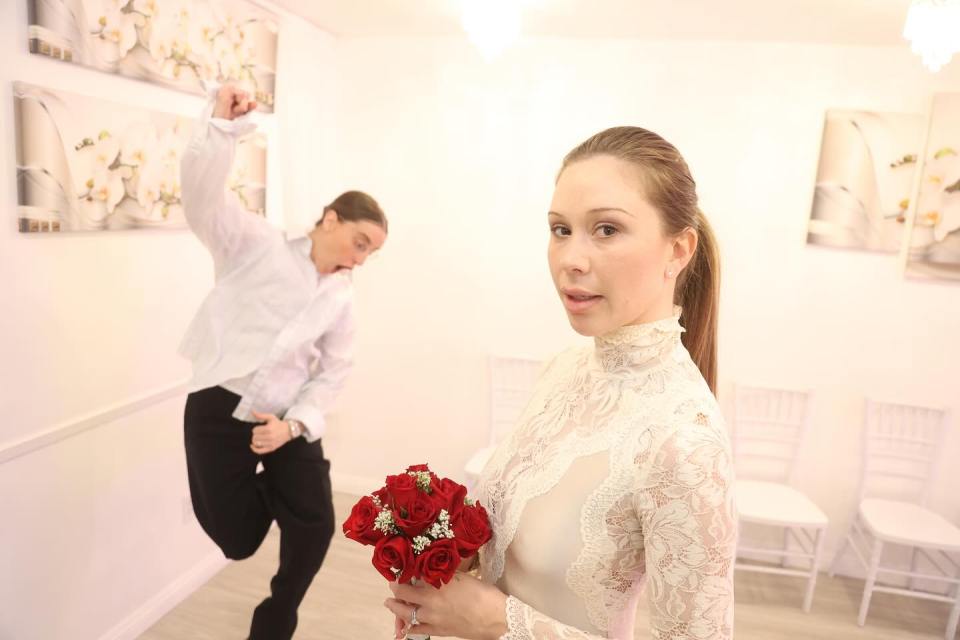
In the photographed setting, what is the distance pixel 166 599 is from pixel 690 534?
2.63 m

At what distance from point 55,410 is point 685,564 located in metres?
2.09

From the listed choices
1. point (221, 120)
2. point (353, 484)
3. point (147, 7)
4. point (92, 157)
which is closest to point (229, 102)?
point (221, 120)

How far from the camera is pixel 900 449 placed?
3.42m

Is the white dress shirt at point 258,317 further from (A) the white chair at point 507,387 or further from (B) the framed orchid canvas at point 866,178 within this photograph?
(B) the framed orchid canvas at point 866,178

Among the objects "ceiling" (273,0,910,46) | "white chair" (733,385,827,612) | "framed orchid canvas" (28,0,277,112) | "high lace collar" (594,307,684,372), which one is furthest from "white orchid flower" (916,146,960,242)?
"framed orchid canvas" (28,0,277,112)

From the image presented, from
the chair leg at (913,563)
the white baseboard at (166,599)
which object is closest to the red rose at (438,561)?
the white baseboard at (166,599)

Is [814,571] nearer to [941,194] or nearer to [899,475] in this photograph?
[899,475]

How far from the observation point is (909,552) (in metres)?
3.49

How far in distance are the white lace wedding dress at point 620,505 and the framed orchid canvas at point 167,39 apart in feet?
4.60

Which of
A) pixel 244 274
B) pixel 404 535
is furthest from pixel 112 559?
pixel 404 535

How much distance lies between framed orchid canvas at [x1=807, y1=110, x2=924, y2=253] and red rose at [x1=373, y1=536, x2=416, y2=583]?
309 centimetres

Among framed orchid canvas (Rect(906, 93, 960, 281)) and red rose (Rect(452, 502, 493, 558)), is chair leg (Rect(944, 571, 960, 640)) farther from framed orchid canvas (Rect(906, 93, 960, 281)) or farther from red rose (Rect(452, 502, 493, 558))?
red rose (Rect(452, 502, 493, 558))

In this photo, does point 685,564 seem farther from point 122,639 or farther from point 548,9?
point 548,9

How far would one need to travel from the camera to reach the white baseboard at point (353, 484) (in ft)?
13.8
